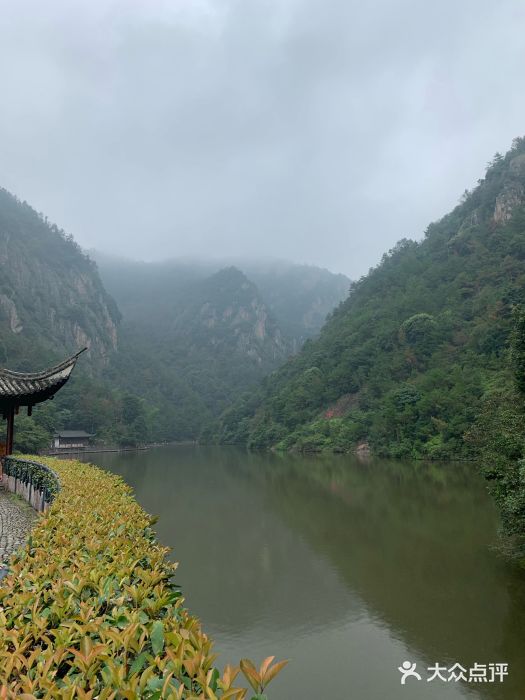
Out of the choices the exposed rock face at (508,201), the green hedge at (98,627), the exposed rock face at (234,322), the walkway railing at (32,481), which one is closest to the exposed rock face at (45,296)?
the exposed rock face at (234,322)

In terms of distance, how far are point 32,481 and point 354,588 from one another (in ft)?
24.0

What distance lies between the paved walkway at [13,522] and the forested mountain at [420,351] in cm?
3114

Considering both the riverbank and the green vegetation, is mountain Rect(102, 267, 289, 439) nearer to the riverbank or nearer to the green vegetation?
the riverbank

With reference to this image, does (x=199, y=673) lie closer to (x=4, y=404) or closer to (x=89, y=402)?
(x=4, y=404)

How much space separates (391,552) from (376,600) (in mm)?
3207

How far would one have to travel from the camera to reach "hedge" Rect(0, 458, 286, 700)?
1.88 meters

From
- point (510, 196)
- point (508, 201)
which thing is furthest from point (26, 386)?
point (510, 196)

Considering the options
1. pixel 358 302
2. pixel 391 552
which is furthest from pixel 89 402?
pixel 391 552

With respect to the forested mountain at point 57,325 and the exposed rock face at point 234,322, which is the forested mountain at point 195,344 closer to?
the exposed rock face at point 234,322

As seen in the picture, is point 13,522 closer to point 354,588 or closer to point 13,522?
point 13,522

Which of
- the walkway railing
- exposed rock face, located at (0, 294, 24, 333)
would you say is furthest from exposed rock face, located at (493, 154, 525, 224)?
exposed rock face, located at (0, 294, 24, 333)

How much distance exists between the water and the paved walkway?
10.9 feet

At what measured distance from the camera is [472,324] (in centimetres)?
5356

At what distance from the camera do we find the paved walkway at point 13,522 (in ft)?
23.9
